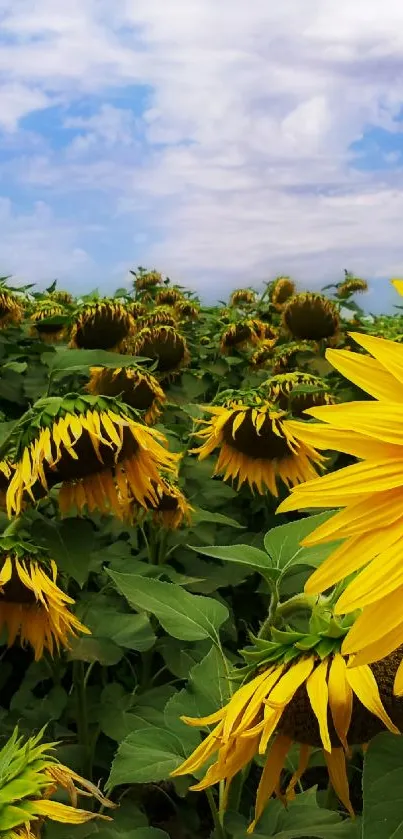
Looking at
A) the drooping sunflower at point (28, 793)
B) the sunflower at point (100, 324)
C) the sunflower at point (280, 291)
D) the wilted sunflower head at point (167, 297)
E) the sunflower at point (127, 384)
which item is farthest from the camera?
the sunflower at point (280, 291)

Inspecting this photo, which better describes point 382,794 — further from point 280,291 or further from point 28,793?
point 280,291

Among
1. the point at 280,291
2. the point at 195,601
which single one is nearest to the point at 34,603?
the point at 195,601

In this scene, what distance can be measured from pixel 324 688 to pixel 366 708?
0.14ft

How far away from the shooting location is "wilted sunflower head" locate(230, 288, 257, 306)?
6473 mm

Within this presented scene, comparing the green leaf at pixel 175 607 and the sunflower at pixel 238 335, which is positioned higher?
the sunflower at pixel 238 335

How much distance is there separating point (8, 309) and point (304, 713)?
3379mm

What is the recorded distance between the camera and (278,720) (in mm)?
743

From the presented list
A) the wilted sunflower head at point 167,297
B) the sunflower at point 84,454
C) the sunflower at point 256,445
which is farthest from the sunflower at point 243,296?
the sunflower at point 84,454

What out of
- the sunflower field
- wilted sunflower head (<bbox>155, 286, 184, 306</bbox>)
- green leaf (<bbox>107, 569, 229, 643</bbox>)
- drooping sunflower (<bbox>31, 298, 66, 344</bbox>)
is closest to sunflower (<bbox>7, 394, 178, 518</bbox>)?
the sunflower field

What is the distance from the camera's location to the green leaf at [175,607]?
3.60 ft

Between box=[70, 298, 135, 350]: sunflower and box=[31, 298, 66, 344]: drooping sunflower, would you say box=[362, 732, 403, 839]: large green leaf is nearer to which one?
box=[70, 298, 135, 350]: sunflower

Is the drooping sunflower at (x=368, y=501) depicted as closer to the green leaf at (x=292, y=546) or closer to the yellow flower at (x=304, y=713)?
the yellow flower at (x=304, y=713)

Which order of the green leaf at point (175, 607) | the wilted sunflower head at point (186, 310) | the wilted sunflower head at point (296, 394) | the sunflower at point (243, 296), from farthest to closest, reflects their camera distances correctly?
the sunflower at point (243, 296) < the wilted sunflower head at point (186, 310) < the wilted sunflower head at point (296, 394) < the green leaf at point (175, 607)

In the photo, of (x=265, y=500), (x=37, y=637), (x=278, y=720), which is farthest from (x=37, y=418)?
(x=265, y=500)
